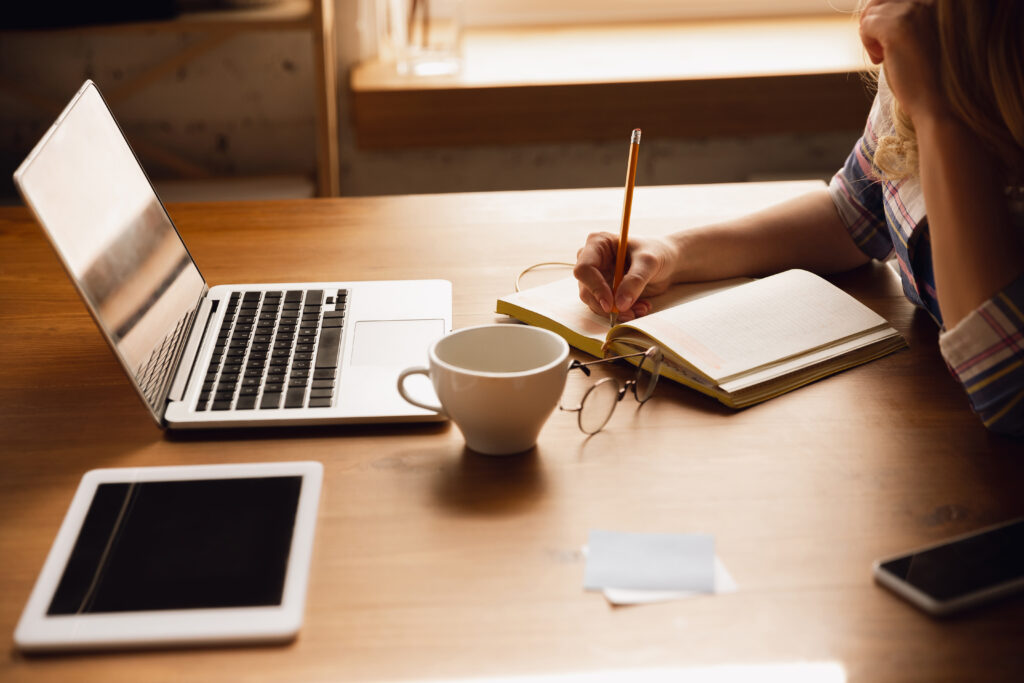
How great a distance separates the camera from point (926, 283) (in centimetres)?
100

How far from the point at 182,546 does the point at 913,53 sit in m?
0.75

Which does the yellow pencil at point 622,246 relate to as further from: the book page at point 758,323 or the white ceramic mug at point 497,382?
the white ceramic mug at point 497,382

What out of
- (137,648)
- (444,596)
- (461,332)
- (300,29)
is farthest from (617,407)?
(300,29)

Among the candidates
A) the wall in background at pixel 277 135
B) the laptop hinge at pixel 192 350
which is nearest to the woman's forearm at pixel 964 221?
the laptop hinge at pixel 192 350

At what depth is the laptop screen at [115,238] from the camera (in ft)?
2.51

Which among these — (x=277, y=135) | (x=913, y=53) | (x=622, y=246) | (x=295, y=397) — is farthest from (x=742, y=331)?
(x=277, y=135)

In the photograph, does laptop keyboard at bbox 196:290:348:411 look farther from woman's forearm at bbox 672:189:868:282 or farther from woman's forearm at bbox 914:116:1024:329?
woman's forearm at bbox 914:116:1024:329

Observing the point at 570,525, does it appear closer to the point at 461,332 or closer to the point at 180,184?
the point at 461,332

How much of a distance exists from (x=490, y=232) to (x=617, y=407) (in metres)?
0.45

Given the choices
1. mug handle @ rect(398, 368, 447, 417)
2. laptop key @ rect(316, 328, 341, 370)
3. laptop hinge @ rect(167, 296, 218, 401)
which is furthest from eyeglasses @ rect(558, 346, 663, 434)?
laptop hinge @ rect(167, 296, 218, 401)

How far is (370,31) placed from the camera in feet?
7.39

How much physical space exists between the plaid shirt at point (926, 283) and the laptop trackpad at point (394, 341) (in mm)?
458

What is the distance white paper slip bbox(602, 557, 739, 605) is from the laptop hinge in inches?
16.8

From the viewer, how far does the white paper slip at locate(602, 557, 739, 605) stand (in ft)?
2.02
